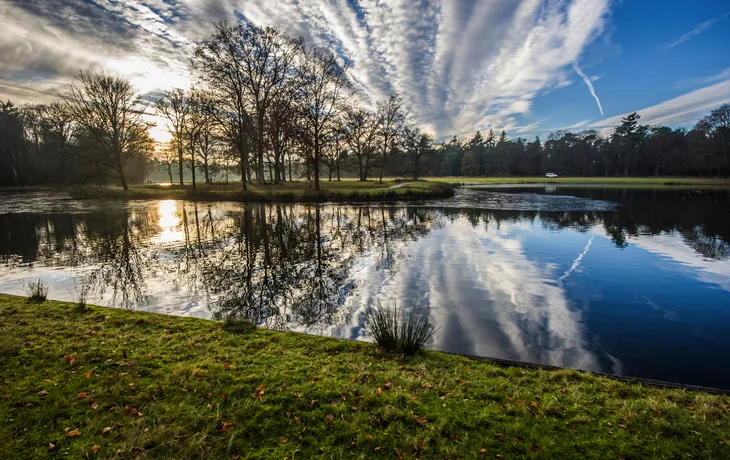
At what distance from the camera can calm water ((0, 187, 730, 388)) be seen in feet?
19.6

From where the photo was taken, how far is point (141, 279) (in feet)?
30.2

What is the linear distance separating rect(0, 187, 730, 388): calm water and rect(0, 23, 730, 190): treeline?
22499 mm

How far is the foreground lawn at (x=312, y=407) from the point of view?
118 inches

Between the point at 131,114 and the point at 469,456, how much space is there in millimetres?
52922

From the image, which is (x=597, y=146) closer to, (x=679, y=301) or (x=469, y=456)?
(x=679, y=301)

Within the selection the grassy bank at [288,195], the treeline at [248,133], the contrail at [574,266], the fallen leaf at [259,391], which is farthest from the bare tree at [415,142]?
the fallen leaf at [259,391]

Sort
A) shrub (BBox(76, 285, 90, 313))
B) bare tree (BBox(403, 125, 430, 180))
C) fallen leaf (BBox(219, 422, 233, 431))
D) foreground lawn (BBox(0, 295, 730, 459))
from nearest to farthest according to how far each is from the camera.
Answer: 1. foreground lawn (BBox(0, 295, 730, 459))
2. fallen leaf (BBox(219, 422, 233, 431))
3. shrub (BBox(76, 285, 90, 313))
4. bare tree (BBox(403, 125, 430, 180))

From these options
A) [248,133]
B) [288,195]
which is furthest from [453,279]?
[248,133]

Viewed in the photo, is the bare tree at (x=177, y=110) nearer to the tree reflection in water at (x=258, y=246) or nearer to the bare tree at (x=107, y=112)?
the bare tree at (x=107, y=112)

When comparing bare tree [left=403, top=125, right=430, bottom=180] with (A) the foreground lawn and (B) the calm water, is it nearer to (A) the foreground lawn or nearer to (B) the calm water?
(B) the calm water

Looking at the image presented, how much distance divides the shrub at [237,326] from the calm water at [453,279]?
633 mm

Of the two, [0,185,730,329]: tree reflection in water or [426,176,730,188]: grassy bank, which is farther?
[426,176,730,188]: grassy bank

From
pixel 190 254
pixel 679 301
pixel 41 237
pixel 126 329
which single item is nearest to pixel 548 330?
pixel 679 301

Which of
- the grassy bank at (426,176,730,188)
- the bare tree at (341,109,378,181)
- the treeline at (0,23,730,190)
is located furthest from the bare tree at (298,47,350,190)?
the grassy bank at (426,176,730,188)
